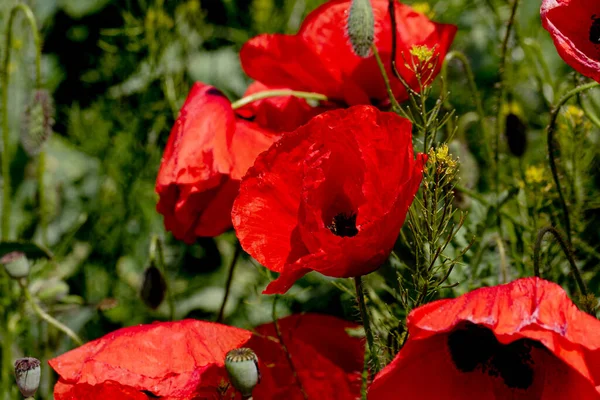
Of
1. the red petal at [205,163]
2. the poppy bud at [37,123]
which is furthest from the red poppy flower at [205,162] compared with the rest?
the poppy bud at [37,123]

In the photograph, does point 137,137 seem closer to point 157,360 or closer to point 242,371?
point 157,360

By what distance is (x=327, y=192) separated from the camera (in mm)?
845

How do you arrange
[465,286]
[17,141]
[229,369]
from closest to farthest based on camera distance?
1. [229,369]
2. [465,286]
3. [17,141]

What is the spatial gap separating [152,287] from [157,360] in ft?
1.18

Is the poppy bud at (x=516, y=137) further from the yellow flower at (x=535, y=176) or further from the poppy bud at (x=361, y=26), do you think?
the poppy bud at (x=361, y=26)

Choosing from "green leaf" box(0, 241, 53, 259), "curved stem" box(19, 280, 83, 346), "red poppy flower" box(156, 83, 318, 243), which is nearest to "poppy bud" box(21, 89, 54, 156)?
"green leaf" box(0, 241, 53, 259)

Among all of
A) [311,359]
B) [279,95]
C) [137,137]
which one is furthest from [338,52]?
[137,137]

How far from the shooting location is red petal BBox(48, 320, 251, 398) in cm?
83

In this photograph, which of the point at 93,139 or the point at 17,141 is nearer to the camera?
the point at 93,139

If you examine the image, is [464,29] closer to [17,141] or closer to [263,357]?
[17,141]

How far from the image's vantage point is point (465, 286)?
1062mm

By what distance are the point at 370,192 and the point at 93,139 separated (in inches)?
42.3

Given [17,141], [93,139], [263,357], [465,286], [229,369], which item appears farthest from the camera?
[17,141]

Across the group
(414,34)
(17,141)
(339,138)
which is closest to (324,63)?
(414,34)
